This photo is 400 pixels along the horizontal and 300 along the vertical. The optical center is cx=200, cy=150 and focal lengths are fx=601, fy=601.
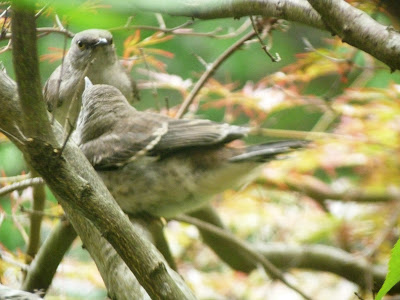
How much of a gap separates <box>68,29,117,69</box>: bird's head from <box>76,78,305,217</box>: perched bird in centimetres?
29

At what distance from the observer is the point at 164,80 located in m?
2.82

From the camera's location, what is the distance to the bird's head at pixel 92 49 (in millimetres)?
2289

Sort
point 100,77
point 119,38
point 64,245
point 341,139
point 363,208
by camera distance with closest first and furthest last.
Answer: point 64,245 < point 100,77 < point 119,38 < point 341,139 < point 363,208

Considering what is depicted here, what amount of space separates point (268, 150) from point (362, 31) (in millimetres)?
783

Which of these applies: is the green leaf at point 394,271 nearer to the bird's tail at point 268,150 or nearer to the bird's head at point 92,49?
the bird's tail at point 268,150

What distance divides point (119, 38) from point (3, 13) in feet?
3.60

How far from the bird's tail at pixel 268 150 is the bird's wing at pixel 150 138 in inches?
2.7

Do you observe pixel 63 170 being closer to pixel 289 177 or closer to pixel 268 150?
pixel 268 150

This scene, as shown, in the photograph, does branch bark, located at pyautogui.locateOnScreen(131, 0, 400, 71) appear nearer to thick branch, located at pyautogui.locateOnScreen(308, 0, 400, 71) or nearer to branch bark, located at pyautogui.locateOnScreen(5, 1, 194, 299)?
thick branch, located at pyautogui.locateOnScreen(308, 0, 400, 71)

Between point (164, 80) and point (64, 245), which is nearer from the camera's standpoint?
point (64, 245)

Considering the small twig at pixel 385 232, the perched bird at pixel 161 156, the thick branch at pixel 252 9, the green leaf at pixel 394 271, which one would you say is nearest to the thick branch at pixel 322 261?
the small twig at pixel 385 232

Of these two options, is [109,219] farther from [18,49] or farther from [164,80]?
[164,80]

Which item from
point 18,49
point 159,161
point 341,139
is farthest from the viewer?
point 341,139

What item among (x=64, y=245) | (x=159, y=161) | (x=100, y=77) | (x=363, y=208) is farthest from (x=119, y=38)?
(x=363, y=208)
